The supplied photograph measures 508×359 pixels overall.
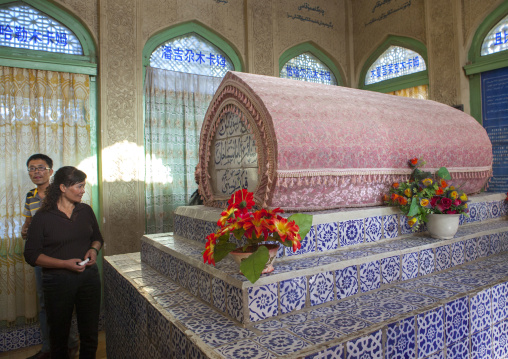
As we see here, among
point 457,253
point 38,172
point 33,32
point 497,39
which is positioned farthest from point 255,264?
point 497,39

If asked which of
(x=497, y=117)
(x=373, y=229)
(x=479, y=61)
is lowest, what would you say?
(x=373, y=229)

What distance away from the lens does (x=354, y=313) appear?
154 centimetres

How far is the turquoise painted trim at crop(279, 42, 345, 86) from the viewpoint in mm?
5453

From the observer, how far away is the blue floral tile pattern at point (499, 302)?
186 centimetres

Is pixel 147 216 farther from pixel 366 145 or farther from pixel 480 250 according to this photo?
pixel 480 250

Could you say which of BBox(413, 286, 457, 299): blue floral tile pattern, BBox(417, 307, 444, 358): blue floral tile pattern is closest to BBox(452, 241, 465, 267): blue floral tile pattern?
BBox(413, 286, 457, 299): blue floral tile pattern

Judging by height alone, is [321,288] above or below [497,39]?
below

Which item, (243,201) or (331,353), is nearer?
(331,353)

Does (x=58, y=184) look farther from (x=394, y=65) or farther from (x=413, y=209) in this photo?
(x=394, y=65)

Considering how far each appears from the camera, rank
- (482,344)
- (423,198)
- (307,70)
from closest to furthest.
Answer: (482,344), (423,198), (307,70)

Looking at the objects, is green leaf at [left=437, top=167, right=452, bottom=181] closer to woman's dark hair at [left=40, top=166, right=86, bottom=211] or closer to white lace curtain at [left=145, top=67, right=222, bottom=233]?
woman's dark hair at [left=40, top=166, right=86, bottom=211]

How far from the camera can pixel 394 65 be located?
534 cm

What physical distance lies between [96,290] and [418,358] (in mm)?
1997

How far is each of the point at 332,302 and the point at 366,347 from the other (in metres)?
0.36
